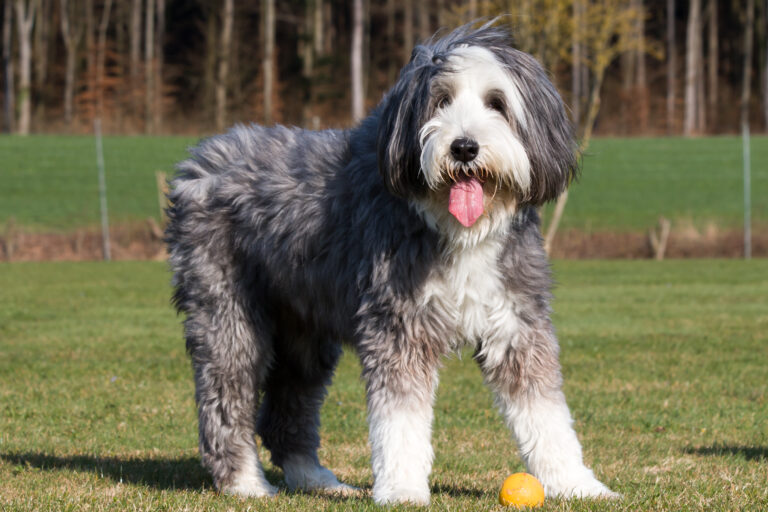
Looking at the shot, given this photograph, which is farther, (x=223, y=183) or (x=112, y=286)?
(x=112, y=286)

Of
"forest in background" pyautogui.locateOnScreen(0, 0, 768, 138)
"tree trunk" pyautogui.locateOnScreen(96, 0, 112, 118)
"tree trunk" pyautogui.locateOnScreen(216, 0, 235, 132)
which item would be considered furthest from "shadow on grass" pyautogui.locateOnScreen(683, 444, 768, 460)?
"tree trunk" pyautogui.locateOnScreen(96, 0, 112, 118)

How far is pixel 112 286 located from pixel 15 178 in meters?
12.2

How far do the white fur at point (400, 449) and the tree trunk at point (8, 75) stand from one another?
39263 mm

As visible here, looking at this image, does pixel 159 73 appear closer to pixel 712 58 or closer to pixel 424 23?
pixel 424 23

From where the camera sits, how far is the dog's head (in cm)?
454

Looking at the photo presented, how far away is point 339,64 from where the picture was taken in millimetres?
46594

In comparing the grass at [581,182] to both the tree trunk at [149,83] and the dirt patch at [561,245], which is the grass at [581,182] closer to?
the dirt patch at [561,245]

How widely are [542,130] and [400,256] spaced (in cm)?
83

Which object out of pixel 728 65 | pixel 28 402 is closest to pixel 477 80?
pixel 28 402

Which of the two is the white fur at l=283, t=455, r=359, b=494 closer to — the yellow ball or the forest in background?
the yellow ball

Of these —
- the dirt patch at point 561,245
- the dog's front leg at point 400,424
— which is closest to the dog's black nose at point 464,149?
the dog's front leg at point 400,424

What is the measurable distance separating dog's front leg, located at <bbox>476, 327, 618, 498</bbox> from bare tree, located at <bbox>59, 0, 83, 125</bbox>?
4080cm

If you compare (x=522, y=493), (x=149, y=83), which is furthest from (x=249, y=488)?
(x=149, y=83)

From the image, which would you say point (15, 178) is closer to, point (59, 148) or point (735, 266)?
point (59, 148)
